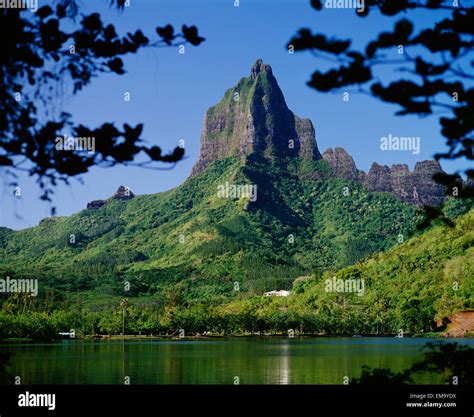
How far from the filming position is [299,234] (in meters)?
181

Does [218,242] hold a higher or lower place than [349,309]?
higher

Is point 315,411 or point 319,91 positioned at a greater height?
point 319,91

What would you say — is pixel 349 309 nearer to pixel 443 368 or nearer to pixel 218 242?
pixel 218 242

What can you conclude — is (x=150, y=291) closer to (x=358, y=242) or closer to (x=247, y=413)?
(x=358, y=242)

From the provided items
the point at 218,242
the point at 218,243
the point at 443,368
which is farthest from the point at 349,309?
the point at 443,368

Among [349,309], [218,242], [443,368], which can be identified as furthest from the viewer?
[218,242]

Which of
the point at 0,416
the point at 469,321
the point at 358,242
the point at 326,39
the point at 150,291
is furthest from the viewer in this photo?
the point at 358,242

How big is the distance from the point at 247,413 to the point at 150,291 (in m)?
133

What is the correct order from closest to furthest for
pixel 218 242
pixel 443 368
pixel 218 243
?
pixel 443 368 < pixel 218 243 < pixel 218 242

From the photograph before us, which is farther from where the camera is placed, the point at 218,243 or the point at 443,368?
the point at 218,243

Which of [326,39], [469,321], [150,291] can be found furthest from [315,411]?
[150,291]

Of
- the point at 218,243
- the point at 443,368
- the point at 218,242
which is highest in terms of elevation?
the point at 218,242

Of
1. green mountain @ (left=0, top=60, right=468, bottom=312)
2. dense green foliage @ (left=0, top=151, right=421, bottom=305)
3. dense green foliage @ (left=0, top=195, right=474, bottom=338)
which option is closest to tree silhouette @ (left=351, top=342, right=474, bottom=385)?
dense green foliage @ (left=0, top=195, right=474, bottom=338)

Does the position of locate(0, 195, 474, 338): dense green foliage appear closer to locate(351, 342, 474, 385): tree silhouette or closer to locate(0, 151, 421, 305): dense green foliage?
locate(0, 151, 421, 305): dense green foliage
